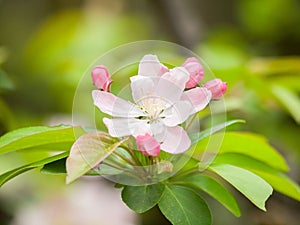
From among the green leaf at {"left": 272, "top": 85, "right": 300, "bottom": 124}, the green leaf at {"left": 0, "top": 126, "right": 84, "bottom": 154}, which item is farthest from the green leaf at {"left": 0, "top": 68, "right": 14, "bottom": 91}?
the green leaf at {"left": 272, "top": 85, "right": 300, "bottom": 124}

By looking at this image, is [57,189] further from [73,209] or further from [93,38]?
[93,38]

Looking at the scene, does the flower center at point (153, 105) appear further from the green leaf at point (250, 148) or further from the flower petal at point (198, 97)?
the green leaf at point (250, 148)

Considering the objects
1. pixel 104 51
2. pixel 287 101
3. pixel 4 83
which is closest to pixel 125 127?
pixel 4 83

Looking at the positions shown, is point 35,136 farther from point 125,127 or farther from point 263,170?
point 263,170

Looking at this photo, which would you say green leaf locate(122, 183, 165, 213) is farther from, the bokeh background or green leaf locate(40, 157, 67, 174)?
the bokeh background

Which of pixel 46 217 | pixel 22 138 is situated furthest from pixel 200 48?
pixel 22 138
